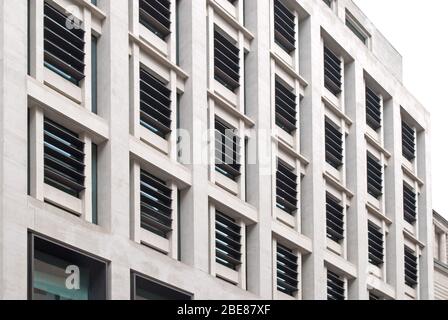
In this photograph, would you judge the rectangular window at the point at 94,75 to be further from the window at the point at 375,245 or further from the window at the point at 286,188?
the window at the point at 375,245

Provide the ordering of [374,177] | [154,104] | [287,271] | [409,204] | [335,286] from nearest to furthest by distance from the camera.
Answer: [154,104], [287,271], [335,286], [374,177], [409,204]

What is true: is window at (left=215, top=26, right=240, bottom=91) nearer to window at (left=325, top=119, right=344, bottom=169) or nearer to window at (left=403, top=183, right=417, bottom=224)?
window at (left=325, top=119, right=344, bottom=169)

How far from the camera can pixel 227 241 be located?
4909 cm

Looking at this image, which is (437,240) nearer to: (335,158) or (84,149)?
(335,158)

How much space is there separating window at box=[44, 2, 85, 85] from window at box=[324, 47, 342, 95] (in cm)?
2162

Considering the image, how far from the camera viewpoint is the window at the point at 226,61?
50.5m

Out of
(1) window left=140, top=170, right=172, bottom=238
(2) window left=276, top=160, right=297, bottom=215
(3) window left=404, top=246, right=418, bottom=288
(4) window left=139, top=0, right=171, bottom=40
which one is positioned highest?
(4) window left=139, top=0, right=171, bottom=40

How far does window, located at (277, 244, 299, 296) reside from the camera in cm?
5312

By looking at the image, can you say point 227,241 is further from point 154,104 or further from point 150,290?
point 154,104

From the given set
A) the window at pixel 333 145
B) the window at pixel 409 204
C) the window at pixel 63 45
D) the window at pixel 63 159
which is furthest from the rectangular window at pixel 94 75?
the window at pixel 409 204

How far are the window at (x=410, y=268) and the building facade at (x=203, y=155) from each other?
0.47 ft

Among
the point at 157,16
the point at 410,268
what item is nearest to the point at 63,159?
the point at 157,16

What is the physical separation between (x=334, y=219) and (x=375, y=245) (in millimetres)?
4996

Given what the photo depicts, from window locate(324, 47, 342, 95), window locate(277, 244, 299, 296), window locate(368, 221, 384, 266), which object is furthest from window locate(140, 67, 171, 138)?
window locate(368, 221, 384, 266)
